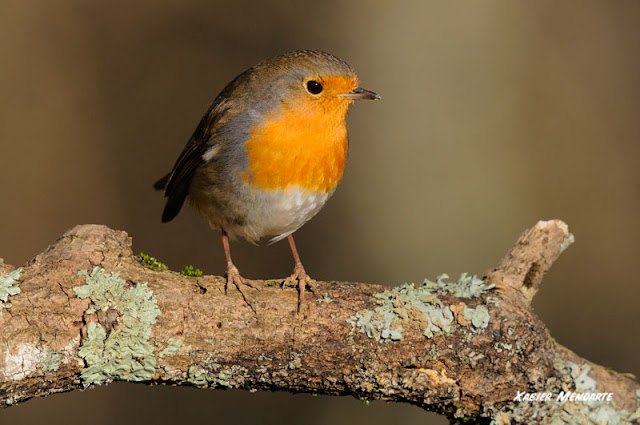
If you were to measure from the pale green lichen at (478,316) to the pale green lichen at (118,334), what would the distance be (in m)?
1.23

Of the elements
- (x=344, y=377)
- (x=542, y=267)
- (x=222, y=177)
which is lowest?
(x=344, y=377)

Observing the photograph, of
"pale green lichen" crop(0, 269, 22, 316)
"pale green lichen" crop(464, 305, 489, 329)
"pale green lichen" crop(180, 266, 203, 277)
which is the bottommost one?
"pale green lichen" crop(464, 305, 489, 329)

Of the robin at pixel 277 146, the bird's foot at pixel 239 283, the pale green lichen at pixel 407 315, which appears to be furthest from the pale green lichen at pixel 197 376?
the robin at pixel 277 146

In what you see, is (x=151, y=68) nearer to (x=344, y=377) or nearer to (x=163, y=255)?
(x=163, y=255)

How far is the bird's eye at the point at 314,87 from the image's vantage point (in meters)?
3.39

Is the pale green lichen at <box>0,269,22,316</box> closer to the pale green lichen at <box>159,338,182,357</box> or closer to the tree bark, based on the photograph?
the tree bark

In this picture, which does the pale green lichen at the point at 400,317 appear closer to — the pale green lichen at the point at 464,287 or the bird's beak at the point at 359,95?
the pale green lichen at the point at 464,287

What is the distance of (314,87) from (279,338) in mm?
1347

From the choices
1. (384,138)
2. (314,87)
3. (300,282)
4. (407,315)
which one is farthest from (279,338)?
(384,138)

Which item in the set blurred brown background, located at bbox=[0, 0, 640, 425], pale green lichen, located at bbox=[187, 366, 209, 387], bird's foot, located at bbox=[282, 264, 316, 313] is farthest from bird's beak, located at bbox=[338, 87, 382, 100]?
blurred brown background, located at bbox=[0, 0, 640, 425]

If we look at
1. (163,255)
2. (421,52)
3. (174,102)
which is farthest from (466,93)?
(163,255)

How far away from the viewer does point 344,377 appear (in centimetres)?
267

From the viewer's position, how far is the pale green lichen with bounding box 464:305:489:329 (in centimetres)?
272

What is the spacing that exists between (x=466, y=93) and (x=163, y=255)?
9.20 ft
